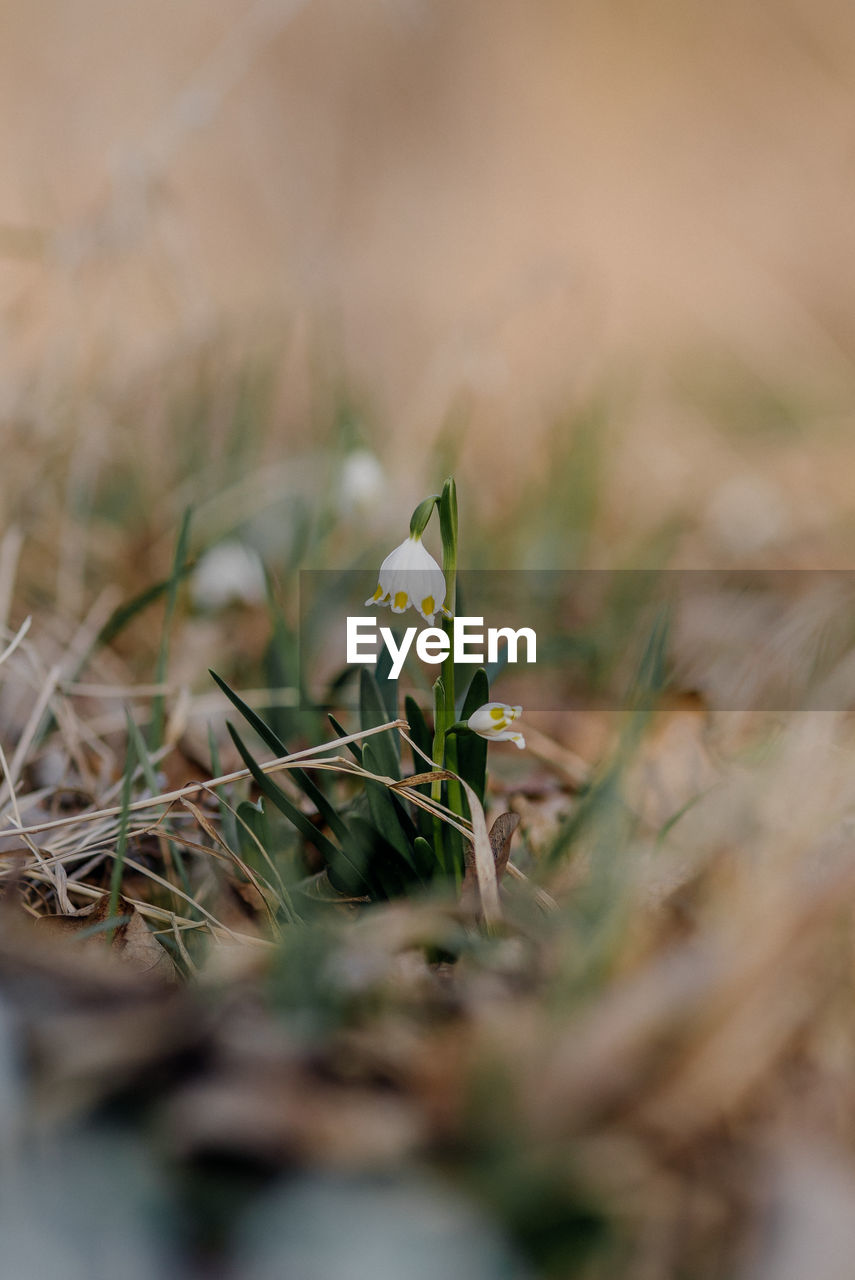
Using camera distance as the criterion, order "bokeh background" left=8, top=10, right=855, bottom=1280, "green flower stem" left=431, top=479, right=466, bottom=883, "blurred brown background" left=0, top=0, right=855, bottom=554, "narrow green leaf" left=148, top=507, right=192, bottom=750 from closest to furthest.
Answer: "bokeh background" left=8, top=10, right=855, bottom=1280, "green flower stem" left=431, top=479, right=466, bottom=883, "narrow green leaf" left=148, top=507, right=192, bottom=750, "blurred brown background" left=0, top=0, right=855, bottom=554

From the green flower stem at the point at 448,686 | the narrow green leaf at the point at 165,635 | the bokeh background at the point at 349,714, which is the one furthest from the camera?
the narrow green leaf at the point at 165,635

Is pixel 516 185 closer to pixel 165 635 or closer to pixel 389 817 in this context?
pixel 165 635

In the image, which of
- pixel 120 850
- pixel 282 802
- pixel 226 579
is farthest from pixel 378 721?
pixel 226 579

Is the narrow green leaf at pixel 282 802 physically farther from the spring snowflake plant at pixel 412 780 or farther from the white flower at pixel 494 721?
the white flower at pixel 494 721

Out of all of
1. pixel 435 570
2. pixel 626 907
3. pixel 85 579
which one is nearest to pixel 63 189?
Answer: pixel 85 579

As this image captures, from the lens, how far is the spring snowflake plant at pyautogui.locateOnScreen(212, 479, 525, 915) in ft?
2.81

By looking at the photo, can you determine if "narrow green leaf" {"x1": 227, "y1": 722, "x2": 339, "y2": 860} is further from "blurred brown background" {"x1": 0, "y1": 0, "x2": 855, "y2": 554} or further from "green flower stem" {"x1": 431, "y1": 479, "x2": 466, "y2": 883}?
"blurred brown background" {"x1": 0, "y1": 0, "x2": 855, "y2": 554}

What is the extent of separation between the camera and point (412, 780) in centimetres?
85

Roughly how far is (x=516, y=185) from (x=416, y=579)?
195 inches

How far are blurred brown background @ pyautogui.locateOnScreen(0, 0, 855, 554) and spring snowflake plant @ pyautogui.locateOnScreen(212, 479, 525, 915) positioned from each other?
1.81 metres

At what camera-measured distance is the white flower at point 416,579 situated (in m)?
0.88

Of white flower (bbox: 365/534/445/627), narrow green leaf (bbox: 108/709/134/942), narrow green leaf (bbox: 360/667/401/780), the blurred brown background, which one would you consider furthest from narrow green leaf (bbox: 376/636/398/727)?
the blurred brown background

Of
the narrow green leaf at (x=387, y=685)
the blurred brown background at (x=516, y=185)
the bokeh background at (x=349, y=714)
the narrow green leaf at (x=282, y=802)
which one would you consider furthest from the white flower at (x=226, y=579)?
the blurred brown background at (x=516, y=185)

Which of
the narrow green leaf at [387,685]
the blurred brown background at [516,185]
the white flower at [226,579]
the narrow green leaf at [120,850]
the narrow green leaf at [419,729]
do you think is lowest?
the narrow green leaf at [120,850]
